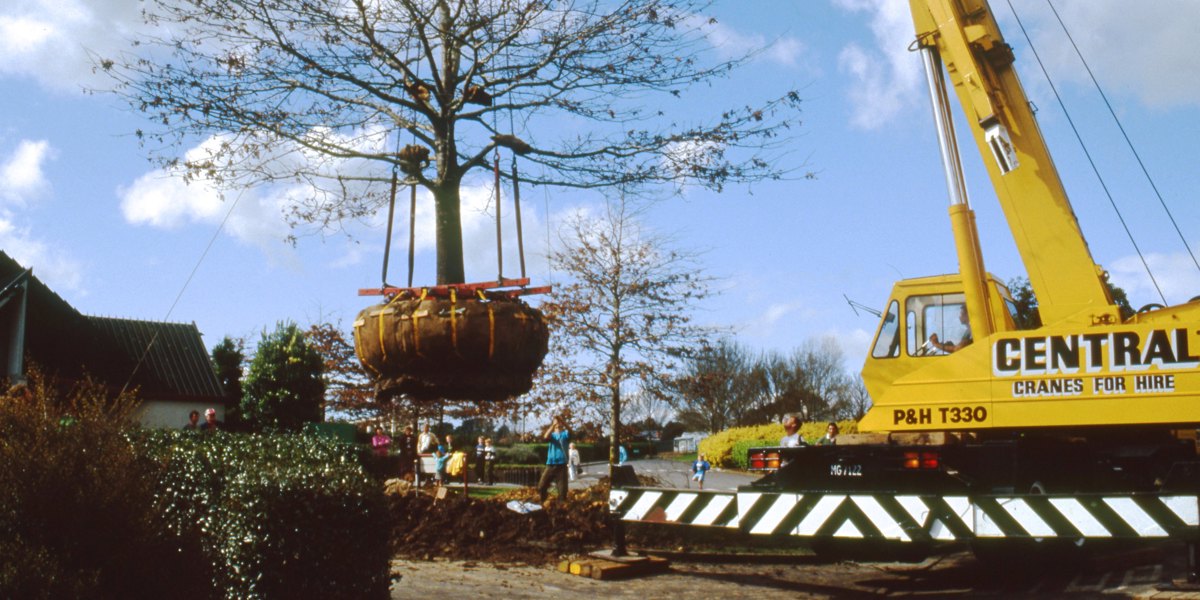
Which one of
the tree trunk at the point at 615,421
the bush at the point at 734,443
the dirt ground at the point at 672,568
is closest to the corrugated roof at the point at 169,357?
the tree trunk at the point at 615,421

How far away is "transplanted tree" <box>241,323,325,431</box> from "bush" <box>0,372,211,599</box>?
95.8 feet

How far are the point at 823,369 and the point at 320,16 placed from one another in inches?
2246

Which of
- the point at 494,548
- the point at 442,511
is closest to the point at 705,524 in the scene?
the point at 494,548

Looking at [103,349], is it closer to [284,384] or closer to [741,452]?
[284,384]

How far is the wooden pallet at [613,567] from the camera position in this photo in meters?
9.17

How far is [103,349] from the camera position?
2767cm

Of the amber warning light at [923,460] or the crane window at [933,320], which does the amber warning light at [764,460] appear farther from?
the crane window at [933,320]

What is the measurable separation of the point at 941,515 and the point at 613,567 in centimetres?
288

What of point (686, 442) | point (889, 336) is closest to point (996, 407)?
point (889, 336)

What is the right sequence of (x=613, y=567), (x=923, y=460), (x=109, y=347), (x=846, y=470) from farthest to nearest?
(x=109, y=347)
(x=846, y=470)
(x=613, y=567)
(x=923, y=460)

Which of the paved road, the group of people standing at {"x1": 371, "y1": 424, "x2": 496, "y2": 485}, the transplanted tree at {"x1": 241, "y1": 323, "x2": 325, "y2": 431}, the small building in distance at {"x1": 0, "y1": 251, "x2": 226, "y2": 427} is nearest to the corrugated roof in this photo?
the small building in distance at {"x1": 0, "y1": 251, "x2": 226, "y2": 427}

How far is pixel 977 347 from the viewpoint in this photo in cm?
900

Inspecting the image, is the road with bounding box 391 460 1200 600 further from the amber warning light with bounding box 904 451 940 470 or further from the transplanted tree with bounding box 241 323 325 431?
the transplanted tree with bounding box 241 323 325 431

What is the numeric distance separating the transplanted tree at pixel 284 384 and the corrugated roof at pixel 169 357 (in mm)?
1172
